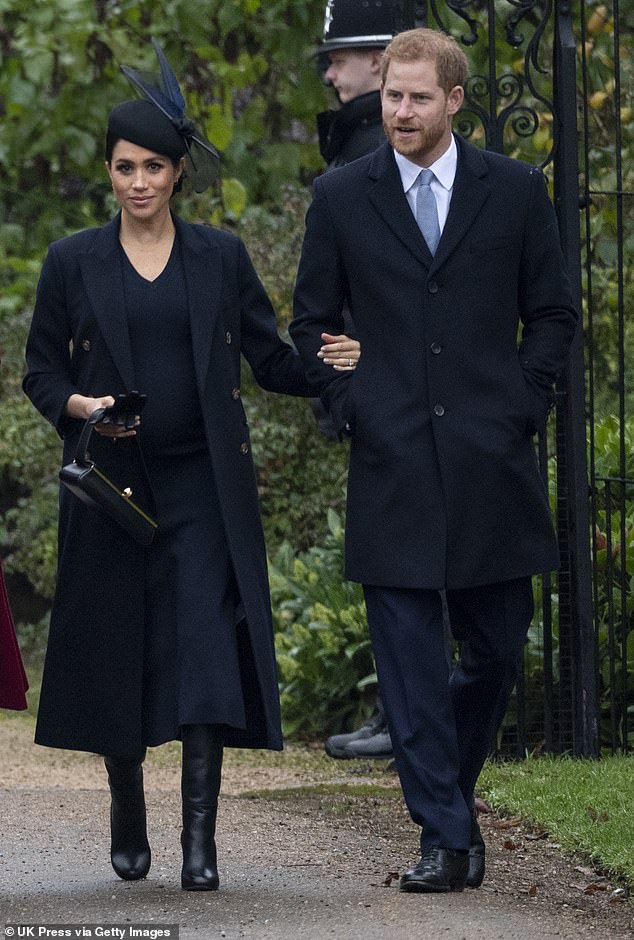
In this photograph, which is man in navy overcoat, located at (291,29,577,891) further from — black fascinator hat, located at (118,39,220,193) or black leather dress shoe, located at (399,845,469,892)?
black fascinator hat, located at (118,39,220,193)

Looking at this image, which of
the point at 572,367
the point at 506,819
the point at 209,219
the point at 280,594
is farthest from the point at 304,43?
the point at 506,819

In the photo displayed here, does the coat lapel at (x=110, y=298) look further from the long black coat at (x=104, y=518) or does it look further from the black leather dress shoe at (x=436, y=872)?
the black leather dress shoe at (x=436, y=872)

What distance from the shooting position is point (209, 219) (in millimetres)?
10602

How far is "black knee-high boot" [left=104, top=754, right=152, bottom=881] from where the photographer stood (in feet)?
15.6

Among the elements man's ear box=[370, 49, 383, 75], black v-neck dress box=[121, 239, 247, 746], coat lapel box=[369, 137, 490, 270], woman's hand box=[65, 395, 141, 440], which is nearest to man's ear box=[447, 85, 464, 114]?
coat lapel box=[369, 137, 490, 270]

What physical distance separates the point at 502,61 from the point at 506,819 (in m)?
5.13

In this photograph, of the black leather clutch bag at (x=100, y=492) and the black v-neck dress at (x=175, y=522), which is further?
the black v-neck dress at (x=175, y=522)

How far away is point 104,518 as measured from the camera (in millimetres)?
4691

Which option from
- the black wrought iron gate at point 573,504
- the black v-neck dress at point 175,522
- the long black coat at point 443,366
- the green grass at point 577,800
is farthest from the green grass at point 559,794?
the black v-neck dress at point 175,522

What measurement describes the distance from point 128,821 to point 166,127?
1.67 meters

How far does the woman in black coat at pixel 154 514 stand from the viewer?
4.62m

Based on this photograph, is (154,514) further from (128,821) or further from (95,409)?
(128,821)

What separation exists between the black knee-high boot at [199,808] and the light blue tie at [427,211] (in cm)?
126

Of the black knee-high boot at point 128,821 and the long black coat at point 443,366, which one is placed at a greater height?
the long black coat at point 443,366
